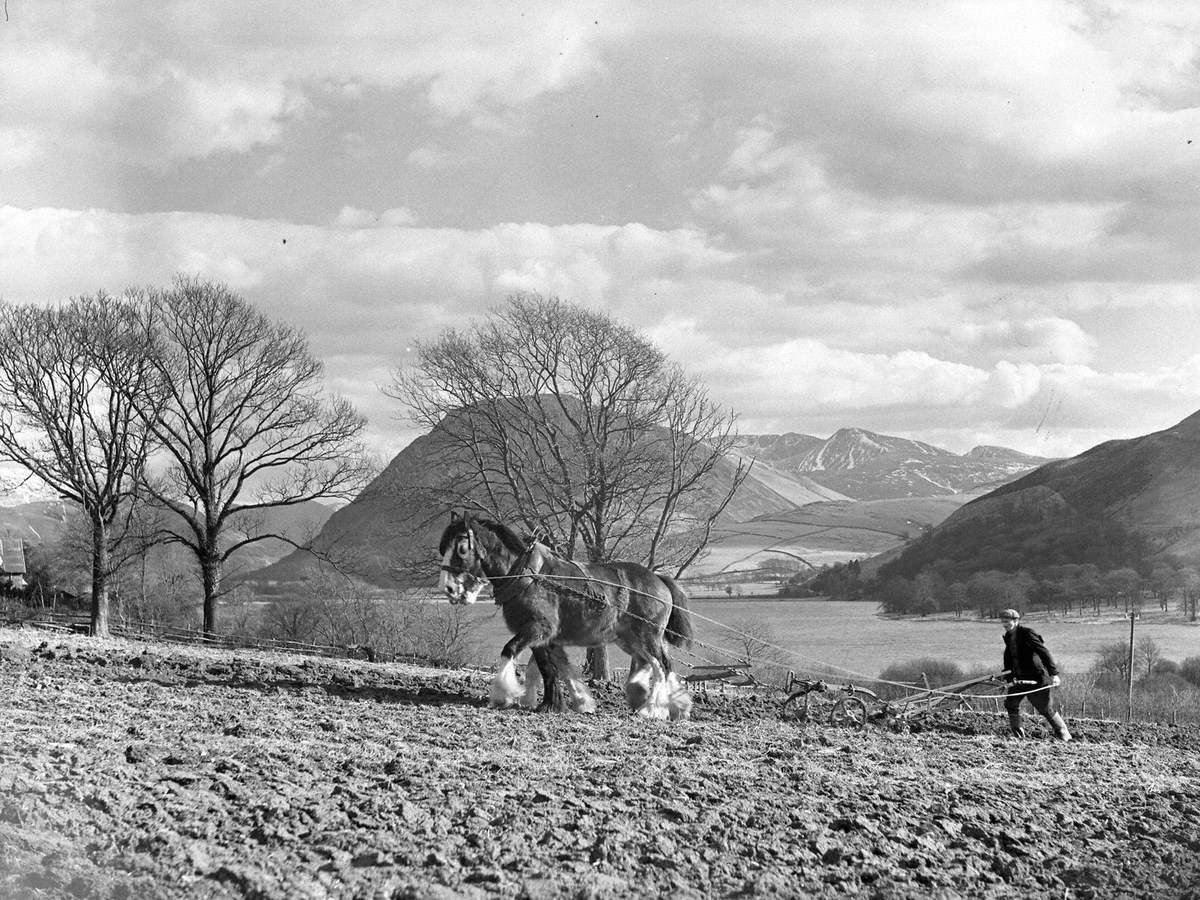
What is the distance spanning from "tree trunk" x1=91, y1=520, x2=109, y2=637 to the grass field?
58.4ft

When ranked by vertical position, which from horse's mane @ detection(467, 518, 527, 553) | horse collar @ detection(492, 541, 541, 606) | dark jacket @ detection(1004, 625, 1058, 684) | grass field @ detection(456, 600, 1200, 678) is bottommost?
grass field @ detection(456, 600, 1200, 678)

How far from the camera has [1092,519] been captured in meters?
140

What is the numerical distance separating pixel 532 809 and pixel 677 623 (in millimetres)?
9607

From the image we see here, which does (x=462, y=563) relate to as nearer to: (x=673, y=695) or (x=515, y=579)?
(x=515, y=579)

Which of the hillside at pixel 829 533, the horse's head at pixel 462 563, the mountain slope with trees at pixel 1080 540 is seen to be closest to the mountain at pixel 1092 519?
the mountain slope with trees at pixel 1080 540

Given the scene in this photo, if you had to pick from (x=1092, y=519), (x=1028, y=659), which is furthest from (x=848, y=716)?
(x=1092, y=519)

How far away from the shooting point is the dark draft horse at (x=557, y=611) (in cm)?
1460

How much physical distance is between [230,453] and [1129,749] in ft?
95.0

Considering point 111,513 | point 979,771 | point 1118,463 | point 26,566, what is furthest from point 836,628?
point 1118,463

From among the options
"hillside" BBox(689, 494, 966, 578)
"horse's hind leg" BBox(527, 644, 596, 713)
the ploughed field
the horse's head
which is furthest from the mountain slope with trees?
the ploughed field

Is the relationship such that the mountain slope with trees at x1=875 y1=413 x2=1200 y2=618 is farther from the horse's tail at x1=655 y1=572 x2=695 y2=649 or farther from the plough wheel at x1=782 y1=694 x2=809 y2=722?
the horse's tail at x1=655 y1=572 x2=695 y2=649

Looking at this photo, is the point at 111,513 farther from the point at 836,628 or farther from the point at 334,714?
the point at 836,628

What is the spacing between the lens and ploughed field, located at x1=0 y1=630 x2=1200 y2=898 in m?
5.91

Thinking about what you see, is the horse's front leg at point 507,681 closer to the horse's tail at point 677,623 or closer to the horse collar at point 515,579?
the horse collar at point 515,579
